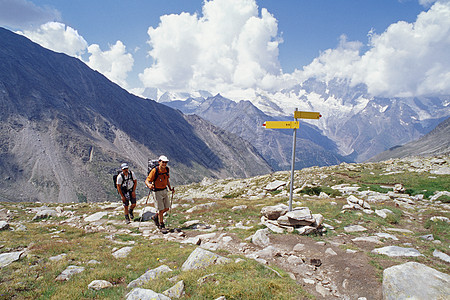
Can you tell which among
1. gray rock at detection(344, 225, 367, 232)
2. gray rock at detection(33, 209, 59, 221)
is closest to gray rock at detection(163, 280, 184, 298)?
gray rock at detection(344, 225, 367, 232)

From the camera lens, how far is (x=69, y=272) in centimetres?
777

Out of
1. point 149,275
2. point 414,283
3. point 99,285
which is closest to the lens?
point 414,283

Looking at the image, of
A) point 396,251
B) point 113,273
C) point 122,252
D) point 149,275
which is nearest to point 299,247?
point 396,251

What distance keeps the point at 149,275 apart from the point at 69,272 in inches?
112

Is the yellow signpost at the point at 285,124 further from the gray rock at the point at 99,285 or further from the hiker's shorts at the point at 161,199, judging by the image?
the gray rock at the point at 99,285

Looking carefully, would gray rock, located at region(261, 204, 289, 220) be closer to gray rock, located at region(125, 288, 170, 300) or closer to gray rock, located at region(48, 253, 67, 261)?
gray rock, located at region(125, 288, 170, 300)

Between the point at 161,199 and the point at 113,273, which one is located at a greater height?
the point at 161,199

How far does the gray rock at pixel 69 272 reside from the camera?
7374 millimetres

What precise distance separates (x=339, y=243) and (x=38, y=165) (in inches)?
9449

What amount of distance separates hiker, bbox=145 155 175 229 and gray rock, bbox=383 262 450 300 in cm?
1099

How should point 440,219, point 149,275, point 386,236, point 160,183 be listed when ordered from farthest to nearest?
point 440,219 → point 160,183 → point 386,236 → point 149,275

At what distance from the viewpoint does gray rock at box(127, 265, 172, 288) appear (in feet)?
23.8

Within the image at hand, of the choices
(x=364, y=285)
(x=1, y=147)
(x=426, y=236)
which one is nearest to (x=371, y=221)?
(x=426, y=236)

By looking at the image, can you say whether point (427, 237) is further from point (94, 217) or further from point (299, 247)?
point (94, 217)
